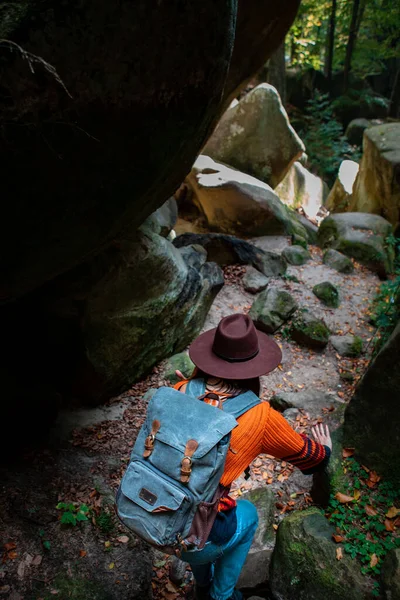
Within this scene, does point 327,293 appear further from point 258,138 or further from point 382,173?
point 258,138

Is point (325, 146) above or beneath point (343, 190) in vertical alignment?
above

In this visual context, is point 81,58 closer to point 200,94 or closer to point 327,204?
point 200,94

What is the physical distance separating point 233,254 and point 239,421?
296 inches

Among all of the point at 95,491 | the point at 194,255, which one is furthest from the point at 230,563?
the point at 194,255

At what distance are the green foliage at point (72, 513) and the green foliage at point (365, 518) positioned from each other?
2264mm

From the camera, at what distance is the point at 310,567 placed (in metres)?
3.45

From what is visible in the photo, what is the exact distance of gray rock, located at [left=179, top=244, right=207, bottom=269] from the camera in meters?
8.06

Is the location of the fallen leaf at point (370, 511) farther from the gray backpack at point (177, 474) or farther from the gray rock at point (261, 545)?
the gray backpack at point (177, 474)

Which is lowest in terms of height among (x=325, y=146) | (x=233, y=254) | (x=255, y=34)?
(x=233, y=254)

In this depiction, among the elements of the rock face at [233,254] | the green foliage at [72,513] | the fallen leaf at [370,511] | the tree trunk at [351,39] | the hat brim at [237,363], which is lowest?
the green foliage at [72,513]

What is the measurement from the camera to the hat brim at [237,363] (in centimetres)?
257

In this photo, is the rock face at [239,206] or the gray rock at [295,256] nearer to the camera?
the gray rock at [295,256]

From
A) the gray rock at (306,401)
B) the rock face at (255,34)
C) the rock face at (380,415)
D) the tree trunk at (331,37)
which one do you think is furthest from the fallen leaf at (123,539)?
the tree trunk at (331,37)

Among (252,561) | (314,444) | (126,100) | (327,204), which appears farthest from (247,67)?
(327,204)
